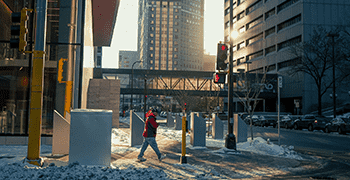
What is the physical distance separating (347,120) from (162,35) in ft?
472

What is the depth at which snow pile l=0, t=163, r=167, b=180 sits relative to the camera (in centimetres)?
625

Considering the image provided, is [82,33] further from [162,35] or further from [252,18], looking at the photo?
[162,35]

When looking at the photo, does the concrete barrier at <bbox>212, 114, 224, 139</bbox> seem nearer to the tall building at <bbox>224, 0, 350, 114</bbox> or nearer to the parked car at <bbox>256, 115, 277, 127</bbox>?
the parked car at <bbox>256, 115, 277, 127</bbox>

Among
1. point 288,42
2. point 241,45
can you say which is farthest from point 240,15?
point 288,42

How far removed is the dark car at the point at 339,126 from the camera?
76.7ft

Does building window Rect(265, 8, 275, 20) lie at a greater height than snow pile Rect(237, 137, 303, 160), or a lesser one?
greater

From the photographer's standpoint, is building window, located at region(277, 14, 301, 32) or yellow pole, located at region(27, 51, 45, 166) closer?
yellow pole, located at region(27, 51, 45, 166)

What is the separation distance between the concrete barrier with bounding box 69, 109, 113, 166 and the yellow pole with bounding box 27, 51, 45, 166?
2.65 feet

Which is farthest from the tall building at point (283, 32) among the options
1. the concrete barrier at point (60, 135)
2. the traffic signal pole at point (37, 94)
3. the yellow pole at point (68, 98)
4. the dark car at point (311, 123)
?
the traffic signal pole at point (37, 94)

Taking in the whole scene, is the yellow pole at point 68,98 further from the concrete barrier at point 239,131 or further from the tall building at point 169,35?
the tall building at point 169,35

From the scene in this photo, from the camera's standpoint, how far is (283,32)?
188 ft

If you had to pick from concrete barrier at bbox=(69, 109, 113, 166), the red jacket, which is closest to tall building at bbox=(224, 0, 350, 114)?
the red jacket

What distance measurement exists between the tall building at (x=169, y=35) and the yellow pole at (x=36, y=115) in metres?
155

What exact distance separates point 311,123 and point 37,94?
2698 cm
